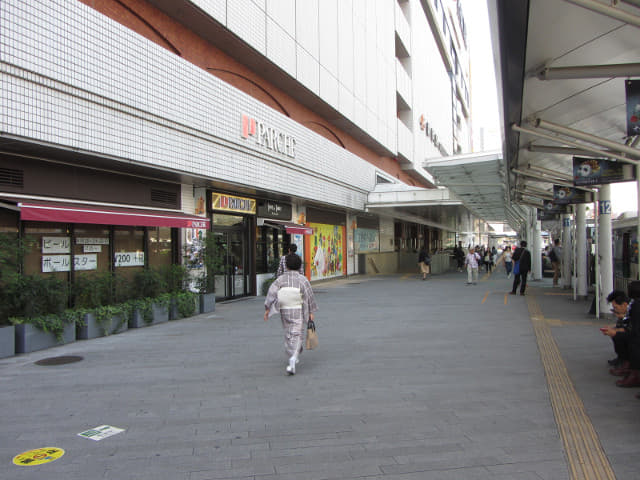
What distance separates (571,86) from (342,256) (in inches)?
731

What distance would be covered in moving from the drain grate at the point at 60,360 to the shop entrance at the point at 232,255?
23.0 feet

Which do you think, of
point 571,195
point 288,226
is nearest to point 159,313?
point 288,226

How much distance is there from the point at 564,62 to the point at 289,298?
4.48 meters

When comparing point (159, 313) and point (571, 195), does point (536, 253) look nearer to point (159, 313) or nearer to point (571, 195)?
point (571, 195)

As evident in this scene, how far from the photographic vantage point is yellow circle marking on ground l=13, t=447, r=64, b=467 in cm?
368

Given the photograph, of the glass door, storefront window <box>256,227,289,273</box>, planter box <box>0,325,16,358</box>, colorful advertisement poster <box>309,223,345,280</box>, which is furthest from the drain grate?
colorful advertisement poster <box>309,223,345,280</box>

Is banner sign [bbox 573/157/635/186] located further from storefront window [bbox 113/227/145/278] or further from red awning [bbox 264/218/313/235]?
red awning [bbox 264/218/313/235]

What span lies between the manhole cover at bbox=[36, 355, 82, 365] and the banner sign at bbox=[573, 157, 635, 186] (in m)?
8.90

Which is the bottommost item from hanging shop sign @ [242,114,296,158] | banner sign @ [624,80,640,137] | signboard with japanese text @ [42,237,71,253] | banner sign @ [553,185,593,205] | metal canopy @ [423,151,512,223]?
signboard with japanese text @ [42,237,71,253]

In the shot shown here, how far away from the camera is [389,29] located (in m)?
29.2

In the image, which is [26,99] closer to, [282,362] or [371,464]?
[282,362]

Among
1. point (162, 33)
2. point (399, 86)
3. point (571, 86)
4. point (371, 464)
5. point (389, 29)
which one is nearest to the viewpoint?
point (371, 464)

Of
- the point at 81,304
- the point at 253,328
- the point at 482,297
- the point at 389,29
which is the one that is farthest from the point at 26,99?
the point at 389,29

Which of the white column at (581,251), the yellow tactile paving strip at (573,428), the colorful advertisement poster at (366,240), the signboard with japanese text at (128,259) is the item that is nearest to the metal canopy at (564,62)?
the yellow tactile paving strip at (573,428)
